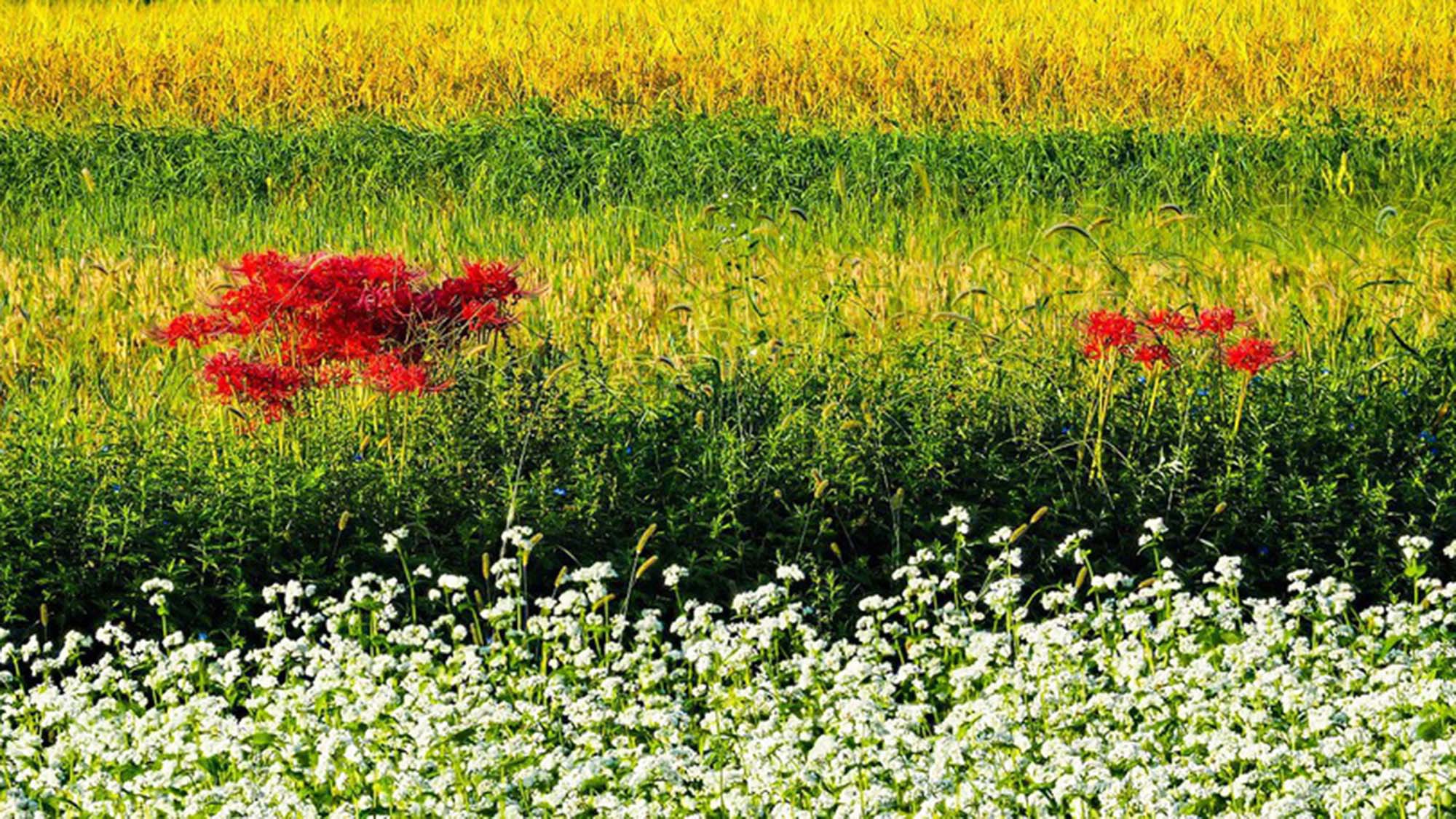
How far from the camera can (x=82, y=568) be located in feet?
16.8

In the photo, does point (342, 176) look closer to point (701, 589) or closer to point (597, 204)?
point (597, 204)

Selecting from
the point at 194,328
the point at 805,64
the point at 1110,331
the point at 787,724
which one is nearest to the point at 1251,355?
the point at 1110,331

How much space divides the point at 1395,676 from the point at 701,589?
214 cm

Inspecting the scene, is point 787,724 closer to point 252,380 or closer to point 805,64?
point 252,380

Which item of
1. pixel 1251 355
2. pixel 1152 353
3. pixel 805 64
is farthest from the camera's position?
pixel 805 64

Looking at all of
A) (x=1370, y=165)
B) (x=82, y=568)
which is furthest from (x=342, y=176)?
(x=82, y=568)

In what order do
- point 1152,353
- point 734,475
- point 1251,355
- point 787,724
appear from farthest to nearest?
point 1152,353 → point 1251,355 → point 734,475 → point 787,724

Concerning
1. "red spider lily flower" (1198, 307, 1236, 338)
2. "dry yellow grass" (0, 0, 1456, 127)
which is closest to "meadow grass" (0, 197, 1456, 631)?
"red spider lily flower" (1198, 307, 1236, 338)

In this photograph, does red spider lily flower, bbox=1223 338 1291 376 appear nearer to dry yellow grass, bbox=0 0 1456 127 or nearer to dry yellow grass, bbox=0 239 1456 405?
dry yellow grass, bbox=0 239 1456 405

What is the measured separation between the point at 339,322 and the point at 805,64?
7559 mm

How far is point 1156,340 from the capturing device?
5.96 m

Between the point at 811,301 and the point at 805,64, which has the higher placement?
the point at 805,64

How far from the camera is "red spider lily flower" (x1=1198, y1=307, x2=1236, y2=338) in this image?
5.95 metres

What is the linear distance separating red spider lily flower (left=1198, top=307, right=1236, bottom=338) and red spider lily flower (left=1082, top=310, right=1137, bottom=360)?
0.22 meters
